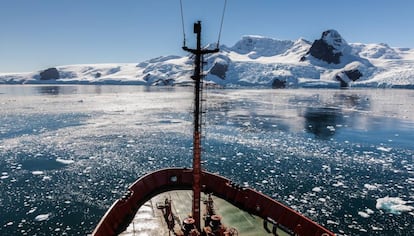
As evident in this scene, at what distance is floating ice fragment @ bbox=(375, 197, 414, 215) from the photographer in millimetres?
27422

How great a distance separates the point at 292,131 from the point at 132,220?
48.4 metres

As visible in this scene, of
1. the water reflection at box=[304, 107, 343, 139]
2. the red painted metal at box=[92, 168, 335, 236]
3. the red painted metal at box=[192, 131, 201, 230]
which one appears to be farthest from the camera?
the water reflection at box=[304, 107, 343, 139]

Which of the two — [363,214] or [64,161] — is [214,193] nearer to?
[363,214]

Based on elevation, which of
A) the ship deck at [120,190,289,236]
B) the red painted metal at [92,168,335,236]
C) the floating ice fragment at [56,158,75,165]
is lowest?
the floating ice fragment at [56,158,75,165]

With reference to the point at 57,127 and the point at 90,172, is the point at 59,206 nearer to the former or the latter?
the point at 90,172

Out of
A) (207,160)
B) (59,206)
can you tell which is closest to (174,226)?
(59,206)

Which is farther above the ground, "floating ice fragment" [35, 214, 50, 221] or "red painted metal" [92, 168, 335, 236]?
"red painted metal" [92, 168, 335, 236]

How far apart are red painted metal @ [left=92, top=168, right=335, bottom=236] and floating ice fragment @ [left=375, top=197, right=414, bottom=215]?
46.6 feet

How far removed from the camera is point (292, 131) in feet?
204

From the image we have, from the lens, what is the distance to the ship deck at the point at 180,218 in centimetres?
1789

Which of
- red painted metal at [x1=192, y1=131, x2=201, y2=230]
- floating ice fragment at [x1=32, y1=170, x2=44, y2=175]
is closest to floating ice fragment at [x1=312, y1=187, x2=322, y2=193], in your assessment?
red painted metal at [x1=192, y1=131, x2=201, y2=230]

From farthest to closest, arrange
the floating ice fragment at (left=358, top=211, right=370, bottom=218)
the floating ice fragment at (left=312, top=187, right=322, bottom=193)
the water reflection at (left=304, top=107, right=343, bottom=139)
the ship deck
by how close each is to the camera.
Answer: the water reflection at (left=304, top=107, right=343, bottom=139) < the floating ice fragment at (left=312, top=187, right=322, bottom=193) < the floating ice fragment at (left=358, top=211, right=370, bottom=218) < the ship deck

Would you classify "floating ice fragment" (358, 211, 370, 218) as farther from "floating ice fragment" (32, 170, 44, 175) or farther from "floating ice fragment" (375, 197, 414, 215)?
"floating ice fragment" (32, 170, 44, 175)

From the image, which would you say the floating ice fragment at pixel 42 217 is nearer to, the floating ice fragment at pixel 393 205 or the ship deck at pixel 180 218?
the ship deck at pixel 180 218
